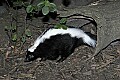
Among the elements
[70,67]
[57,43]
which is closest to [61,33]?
[57,43]

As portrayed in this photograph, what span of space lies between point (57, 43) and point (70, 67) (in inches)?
18.8

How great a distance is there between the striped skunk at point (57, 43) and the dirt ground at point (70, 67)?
4.5 inches

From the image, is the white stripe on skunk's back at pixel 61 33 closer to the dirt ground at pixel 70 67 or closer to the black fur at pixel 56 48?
the black fur at pixel 56 48

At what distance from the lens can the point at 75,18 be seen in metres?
5.29

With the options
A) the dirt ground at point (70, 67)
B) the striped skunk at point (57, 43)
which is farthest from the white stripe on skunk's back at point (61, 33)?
the dirt ground at point (70, 67)

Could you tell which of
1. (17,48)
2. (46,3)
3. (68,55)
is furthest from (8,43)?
(46,3)

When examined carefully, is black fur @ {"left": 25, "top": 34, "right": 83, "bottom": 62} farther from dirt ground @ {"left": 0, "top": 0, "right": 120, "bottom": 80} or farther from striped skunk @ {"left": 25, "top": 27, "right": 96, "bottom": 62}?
dirt ground @ {"left": 0, "top": 0, "right": 120, "bottom": 80}

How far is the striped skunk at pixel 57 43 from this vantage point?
5.04 meters

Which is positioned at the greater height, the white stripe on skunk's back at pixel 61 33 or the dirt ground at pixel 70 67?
the white stripe on skunk's back at pixel 61 33

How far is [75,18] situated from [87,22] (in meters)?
0.21

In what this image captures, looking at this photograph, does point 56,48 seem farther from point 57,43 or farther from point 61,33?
point 61,33

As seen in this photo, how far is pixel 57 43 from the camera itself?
5090mm

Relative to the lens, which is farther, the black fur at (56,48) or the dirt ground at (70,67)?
the black fur at (56,48)

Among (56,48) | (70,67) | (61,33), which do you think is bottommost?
(70,67)
